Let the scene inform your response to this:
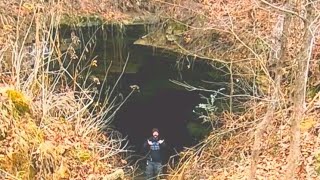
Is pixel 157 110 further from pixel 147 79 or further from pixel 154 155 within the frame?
pixel 154 155

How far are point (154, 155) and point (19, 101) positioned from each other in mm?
3632

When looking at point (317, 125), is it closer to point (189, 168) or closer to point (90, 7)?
point (189, 168)

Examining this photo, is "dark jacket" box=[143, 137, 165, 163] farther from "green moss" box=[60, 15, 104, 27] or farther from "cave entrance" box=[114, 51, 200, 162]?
"green moss" box=[60, 15, 104, 27]

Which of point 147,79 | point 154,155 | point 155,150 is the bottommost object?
point 154,155

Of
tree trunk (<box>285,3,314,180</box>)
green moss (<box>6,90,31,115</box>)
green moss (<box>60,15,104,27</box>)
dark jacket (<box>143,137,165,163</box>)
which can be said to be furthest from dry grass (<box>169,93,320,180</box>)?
green moss (<box>60,15,104,27</box>)

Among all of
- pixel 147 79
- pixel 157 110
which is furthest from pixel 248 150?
pixel 157 110

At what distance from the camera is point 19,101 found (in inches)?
348

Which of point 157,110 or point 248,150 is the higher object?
point 248,150

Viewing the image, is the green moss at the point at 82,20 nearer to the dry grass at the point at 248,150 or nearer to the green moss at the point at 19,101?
the dry grass at the point at 248,150

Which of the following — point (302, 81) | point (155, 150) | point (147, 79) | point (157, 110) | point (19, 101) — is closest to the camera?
point (302, 81)

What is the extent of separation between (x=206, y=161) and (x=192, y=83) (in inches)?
136

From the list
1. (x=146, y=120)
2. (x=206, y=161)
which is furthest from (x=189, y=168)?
(x=146, y=120)

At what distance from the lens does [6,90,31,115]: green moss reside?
8.73m

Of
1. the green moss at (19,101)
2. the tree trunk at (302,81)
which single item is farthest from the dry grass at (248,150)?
the green moss at (19,101)
